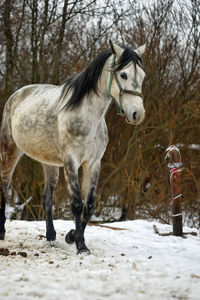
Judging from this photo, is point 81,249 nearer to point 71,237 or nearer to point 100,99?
point 71,237

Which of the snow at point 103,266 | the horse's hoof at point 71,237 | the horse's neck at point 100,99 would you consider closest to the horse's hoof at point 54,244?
the snow at point 103,266

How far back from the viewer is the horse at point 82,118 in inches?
162

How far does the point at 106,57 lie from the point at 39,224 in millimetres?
3215

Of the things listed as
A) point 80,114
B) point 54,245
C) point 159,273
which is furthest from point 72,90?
point 159,273

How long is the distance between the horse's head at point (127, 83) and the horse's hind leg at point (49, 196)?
173 centimetres

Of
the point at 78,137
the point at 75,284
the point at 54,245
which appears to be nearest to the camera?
the point at 75,284

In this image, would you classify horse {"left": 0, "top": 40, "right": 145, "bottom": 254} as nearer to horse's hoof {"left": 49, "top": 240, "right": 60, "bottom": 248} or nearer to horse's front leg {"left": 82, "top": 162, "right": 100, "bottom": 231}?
horse's front leg {"left": 82, "top": 162, "right": 100, "bottom": 231}

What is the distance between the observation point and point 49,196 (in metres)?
5.39

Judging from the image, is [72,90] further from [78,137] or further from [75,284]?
[75,284]

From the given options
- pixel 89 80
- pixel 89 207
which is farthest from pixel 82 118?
pixel 89 207

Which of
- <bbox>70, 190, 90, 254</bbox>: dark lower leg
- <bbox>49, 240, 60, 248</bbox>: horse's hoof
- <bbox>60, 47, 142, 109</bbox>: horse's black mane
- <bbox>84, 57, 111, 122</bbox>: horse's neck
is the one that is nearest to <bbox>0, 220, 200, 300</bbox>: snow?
<bbox>49, 240, 60, 248</bbox>: horse's hoof

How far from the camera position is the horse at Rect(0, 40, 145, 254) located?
13.5ft

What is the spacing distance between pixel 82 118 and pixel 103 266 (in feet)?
5.38

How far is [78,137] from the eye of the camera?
432cm
